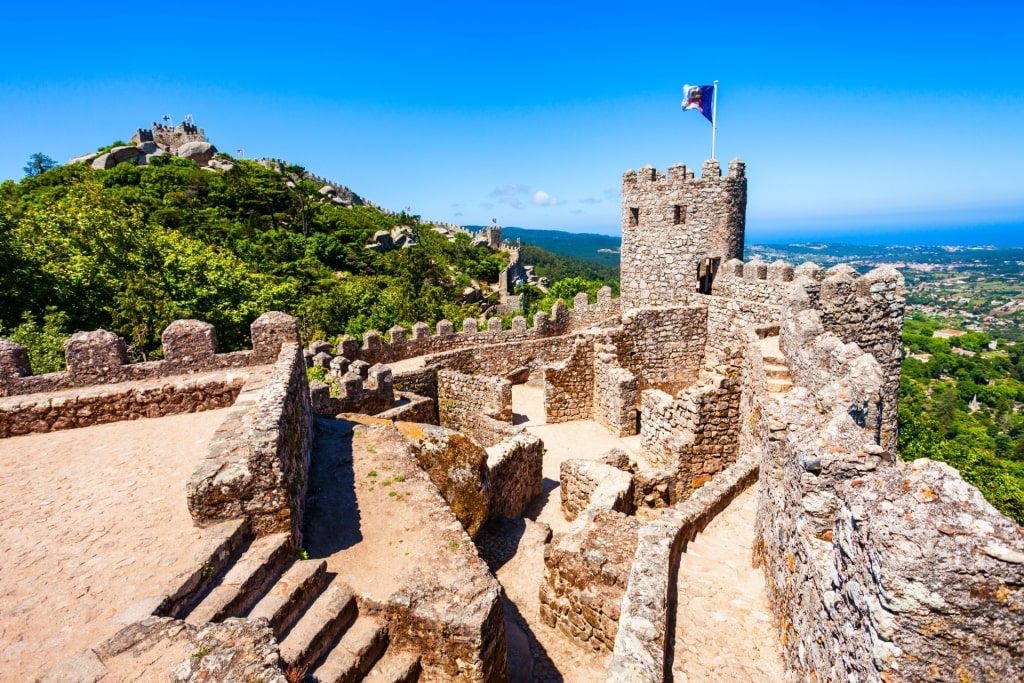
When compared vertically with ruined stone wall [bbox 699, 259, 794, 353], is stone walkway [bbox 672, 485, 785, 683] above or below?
below

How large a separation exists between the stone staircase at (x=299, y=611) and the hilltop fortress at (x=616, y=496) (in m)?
0.02

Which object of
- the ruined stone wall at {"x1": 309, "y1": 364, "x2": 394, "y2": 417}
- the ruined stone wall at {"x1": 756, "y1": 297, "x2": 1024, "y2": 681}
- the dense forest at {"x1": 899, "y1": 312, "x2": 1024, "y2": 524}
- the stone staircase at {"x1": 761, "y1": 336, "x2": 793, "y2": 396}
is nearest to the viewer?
the ruined stone wall at {"x1": 756, "y1": 297, "x2": 1024, "y2": 681}

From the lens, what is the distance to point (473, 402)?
43.2 ft

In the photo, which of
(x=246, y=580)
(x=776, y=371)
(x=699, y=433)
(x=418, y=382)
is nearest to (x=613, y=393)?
(x=699, y=433)

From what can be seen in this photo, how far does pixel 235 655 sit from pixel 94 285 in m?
17.4

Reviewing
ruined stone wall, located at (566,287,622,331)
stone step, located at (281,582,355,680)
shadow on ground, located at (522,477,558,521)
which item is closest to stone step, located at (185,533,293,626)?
stone step, located at (281,582,355,680)

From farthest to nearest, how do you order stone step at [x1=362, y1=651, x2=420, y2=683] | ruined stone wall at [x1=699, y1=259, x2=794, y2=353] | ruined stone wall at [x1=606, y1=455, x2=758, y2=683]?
ruined stone wall at [x1=699, y1=259, x2=794, y2=353] → stone step at [x1=362, y1=651, x2=420, y2=683] → ruined stone wall at [x1=606, y1=455, x2=758, y2=683]

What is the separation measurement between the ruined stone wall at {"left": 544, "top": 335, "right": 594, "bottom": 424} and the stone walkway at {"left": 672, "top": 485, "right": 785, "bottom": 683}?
6.82m

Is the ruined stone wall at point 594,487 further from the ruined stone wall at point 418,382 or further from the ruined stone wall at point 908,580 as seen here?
the ruined stone wall at point 418,382

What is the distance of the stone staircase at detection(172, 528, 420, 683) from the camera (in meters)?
3.76

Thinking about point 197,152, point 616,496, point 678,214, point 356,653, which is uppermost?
point 197,152

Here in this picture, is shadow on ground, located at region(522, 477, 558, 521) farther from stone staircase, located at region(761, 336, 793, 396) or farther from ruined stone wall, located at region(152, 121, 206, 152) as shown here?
ruined stone wall, located at region(152, 121, 206, 152)

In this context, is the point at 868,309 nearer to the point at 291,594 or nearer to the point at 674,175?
the point at 674,175

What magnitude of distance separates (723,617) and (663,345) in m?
8.76
